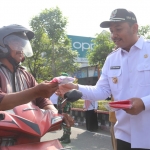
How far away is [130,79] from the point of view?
2184 mm

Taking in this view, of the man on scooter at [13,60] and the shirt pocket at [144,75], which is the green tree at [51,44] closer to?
the man on scooter at [13,60]

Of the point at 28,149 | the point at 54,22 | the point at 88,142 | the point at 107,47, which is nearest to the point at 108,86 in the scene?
the point at 28,149

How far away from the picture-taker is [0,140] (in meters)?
1.83

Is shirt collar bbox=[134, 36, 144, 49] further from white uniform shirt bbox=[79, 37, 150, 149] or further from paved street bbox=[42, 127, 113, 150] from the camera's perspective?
paved street bbox=[42, 127, 113, 150]

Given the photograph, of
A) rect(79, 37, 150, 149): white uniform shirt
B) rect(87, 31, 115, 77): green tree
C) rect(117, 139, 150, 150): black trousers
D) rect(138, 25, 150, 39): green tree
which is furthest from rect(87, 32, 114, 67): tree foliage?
rect(117, 139, 150, 150): black trousers

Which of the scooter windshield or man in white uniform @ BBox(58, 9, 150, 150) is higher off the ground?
the scooter windshield

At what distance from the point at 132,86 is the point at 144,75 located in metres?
0.13

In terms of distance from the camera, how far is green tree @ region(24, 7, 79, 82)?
49.8ft

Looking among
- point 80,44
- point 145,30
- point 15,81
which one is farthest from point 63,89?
point 80,44

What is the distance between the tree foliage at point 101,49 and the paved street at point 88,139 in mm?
6014

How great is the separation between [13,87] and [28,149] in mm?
543

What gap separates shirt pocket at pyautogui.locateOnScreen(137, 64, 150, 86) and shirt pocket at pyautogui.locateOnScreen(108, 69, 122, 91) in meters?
0.20

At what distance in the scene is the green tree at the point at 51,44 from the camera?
15164 millimetres

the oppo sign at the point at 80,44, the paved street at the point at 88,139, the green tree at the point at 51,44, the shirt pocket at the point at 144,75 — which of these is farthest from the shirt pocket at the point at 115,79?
the oppo sign at the point at 80,44
